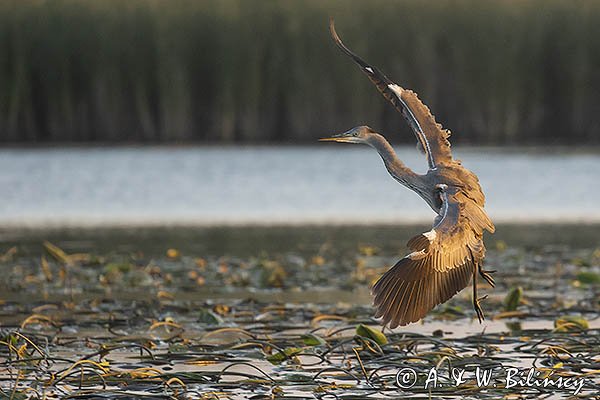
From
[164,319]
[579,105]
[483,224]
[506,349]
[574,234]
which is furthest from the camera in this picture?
[579,105]

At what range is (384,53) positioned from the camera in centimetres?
2706

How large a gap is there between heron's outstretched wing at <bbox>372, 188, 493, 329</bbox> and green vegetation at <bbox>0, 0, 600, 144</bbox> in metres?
18.5

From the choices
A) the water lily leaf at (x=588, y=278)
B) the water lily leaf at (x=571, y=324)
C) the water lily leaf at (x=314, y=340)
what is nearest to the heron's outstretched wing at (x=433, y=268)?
the water lily leaf at (x=314, y=340)

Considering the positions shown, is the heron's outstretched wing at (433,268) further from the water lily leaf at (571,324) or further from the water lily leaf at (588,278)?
the water lily leaf at (588,278)

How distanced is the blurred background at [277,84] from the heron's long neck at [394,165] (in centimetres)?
1482

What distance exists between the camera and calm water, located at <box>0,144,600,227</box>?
1762 cm

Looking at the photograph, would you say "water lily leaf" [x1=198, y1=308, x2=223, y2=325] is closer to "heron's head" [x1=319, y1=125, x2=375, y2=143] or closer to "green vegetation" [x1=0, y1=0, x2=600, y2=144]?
"heron's head" [x1=319, y1=125, x2=375, y2=143]

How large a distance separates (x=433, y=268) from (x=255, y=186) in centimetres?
1463

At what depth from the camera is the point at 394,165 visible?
314 inches

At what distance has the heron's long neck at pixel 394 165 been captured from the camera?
7.89m

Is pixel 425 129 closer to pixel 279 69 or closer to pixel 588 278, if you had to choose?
pixel 588 278

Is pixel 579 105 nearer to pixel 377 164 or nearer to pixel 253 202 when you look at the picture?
pixel 377 164

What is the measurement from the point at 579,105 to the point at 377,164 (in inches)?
174

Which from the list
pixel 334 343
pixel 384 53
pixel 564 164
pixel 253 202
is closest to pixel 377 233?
pixel 253 202
